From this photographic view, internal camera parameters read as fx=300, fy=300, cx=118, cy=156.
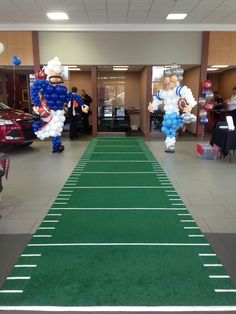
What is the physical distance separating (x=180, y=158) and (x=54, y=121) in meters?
3.02

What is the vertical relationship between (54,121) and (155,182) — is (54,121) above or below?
above

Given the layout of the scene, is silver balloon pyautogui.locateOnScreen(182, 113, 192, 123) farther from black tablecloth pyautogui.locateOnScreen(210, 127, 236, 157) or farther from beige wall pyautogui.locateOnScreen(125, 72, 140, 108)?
beige wall pyautogui.locateOnScreen(125, 72, 140, 108)

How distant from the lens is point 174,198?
162 inches

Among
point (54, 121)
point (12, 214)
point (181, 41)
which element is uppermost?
point (181, 41)

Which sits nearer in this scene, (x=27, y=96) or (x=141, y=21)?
(x=141, y=21)

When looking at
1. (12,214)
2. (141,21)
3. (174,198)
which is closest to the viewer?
(12,214)

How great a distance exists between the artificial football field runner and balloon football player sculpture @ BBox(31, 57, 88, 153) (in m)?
3.01

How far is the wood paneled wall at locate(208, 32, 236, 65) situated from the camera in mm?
9719

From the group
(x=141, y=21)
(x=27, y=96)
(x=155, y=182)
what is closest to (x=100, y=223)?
(x=155, y=182)

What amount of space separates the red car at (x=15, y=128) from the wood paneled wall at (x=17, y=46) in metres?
3.19

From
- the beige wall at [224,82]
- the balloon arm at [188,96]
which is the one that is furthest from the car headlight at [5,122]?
the beige wall at [224,82]

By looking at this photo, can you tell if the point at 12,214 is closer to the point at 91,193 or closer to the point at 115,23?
the point at 91,193

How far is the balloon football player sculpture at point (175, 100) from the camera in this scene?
22.0 ft

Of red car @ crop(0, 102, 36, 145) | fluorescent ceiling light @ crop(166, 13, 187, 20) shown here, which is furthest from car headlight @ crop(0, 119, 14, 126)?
fluorescent ceiling light @ crop(166, 13, 187, 20)
